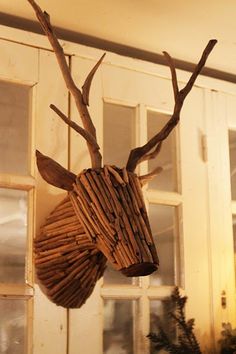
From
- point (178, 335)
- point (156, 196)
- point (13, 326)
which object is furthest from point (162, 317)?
point (13, 326)

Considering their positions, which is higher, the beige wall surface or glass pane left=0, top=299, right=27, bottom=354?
the beige wall surface

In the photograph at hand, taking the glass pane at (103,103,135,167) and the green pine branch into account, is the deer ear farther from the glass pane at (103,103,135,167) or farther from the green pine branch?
the green pine branch

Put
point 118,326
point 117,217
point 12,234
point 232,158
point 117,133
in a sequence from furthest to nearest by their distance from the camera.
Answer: point 232,158
point 117,133
point 118,326
point 12,234
point 117,217

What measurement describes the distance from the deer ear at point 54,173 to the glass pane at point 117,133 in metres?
0.37

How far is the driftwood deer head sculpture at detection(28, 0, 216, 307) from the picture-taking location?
1249 mm

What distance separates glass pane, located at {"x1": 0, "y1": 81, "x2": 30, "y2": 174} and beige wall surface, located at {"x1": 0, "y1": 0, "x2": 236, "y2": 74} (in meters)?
0.21

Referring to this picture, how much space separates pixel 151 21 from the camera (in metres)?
1.66

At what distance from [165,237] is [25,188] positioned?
18.0 inches

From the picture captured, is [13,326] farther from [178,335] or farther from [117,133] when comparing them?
[117,133]

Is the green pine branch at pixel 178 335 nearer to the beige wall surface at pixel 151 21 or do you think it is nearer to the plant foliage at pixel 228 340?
the plant foliage at pixel 228 340

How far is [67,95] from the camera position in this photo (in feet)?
5.40

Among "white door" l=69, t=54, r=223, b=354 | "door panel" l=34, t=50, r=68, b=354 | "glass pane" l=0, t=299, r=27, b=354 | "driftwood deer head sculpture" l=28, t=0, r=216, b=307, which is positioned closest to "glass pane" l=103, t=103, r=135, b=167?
"white door" l=69, t=54, r=223, b=354

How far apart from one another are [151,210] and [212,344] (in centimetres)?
41

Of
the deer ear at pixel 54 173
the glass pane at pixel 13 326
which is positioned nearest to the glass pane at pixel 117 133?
the deer ear at pixel 54 173
